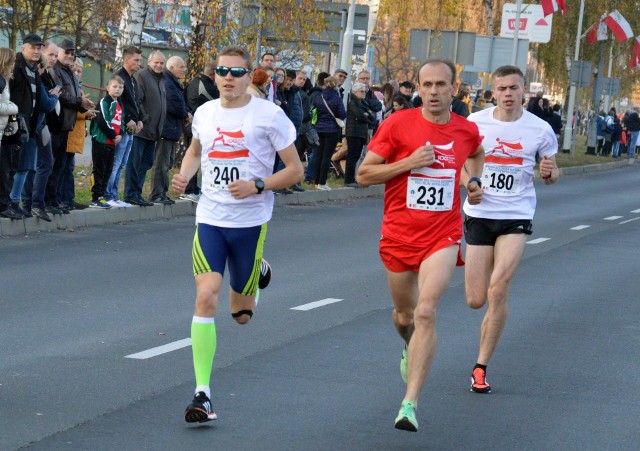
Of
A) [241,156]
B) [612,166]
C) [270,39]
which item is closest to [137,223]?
[270,39]

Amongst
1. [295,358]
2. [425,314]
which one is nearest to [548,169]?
[295,358]

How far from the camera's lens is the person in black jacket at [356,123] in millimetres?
23203

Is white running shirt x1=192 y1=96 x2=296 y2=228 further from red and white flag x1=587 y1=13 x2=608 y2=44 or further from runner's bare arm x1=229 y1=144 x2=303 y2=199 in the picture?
red and white flag x1=587 y1=13 x2=608 y2=44

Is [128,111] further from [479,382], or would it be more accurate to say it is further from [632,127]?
[632,127]

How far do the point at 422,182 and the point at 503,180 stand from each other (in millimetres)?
1534

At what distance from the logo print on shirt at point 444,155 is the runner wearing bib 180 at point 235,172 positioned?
2.46 feet

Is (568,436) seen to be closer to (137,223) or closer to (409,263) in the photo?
(409,263)

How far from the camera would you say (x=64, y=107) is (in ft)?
50.5

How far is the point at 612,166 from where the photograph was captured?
48062 mm

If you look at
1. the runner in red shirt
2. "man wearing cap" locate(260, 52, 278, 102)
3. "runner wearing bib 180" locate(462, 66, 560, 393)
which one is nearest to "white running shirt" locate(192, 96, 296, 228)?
the runner in red shirt

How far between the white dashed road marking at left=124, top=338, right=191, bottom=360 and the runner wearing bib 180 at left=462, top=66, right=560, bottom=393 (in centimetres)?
187

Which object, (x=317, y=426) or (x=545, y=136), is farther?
(x=545, y=136)

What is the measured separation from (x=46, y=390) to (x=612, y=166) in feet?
139

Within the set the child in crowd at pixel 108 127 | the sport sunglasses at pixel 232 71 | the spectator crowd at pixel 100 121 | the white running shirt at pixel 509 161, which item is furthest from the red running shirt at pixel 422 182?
the child in crowd at pixel 108 127
